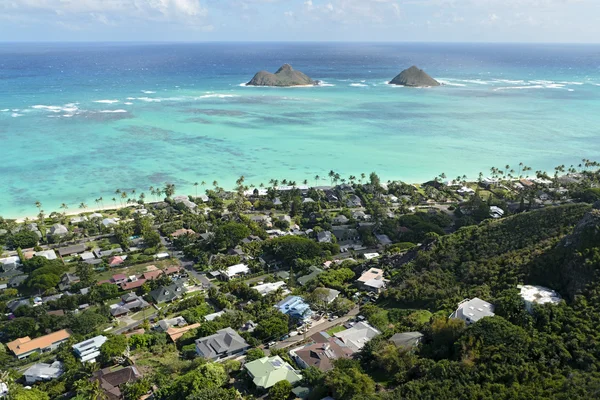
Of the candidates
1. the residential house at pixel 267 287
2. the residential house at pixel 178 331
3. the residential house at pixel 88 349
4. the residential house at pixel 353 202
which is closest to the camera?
the residential house at pixel 88 349

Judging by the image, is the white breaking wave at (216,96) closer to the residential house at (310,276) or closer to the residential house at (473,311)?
the residential house at (310,276)

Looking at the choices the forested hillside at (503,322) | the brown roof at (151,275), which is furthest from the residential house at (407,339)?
the brown roof at (151,275)

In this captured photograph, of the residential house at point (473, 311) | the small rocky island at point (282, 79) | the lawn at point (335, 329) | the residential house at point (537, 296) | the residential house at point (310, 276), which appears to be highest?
the small rocky island at point (282, 79)

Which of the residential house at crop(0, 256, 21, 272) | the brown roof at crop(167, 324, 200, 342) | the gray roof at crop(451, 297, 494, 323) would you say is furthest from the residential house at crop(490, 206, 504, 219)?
the residential house at crop(0, 256, 21, 272)

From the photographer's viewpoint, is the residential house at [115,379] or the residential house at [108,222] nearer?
the residential house at [115,379]

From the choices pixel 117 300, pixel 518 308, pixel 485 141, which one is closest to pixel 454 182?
pixel 485 141

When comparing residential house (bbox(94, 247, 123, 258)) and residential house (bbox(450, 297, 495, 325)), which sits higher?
residential house (bbox(450, 297, 495, 325))

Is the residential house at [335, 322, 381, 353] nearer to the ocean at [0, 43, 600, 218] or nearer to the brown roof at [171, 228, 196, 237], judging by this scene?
the brown roof at [171, 228, 196, 237]
